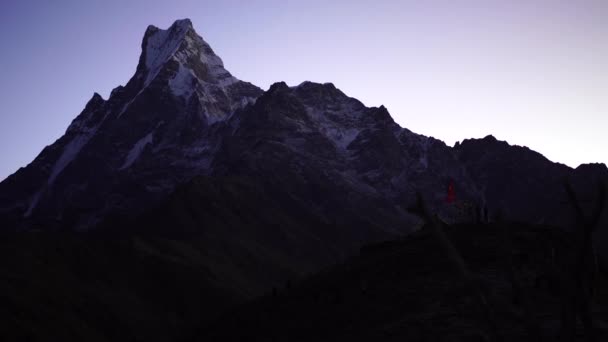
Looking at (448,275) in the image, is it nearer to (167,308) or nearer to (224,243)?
(167,308)

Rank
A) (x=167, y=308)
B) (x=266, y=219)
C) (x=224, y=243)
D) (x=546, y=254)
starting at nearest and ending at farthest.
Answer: (x=546, y=254)
(x=167, y=308)
(x=224, y=243)
(x=266, y=219)

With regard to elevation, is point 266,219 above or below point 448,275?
above

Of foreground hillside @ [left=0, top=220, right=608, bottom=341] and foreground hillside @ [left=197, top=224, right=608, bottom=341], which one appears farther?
foreground hillside @ [left=197, top=224, right=608, bottom=341]

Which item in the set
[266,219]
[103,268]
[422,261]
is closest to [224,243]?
[266,219]

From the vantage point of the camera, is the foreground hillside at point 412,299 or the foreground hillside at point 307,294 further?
the foreground hillside at point 412,299

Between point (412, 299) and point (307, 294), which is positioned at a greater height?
point (307, 294)

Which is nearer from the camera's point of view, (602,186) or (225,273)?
(602,186)

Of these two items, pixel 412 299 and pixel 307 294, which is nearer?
pixel 412 299

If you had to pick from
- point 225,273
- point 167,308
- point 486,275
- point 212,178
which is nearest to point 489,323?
point 486,275

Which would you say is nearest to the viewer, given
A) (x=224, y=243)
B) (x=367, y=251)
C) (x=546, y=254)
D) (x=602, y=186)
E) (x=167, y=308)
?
(x=602, y=186)

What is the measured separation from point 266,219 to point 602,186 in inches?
7014

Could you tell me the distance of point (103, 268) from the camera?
119 m

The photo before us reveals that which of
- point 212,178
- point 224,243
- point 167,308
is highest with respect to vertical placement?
point 212,178

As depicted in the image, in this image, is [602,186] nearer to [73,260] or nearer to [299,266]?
[73,260]
